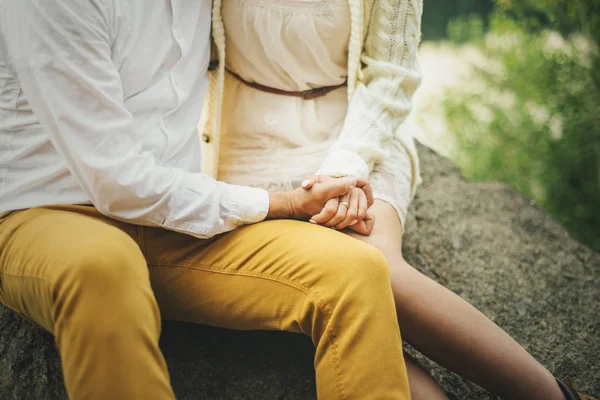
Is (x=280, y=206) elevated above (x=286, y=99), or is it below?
below

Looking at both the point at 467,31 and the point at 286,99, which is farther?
the point at 467,31

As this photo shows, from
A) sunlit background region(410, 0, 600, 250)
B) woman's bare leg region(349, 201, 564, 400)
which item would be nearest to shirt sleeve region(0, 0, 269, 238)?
woman's bare leg region(349, 201, 564, 400)

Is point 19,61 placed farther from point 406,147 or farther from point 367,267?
point 406,147

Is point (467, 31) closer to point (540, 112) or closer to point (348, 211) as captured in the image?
point (540, 112)

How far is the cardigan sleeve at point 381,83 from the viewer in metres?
1.67

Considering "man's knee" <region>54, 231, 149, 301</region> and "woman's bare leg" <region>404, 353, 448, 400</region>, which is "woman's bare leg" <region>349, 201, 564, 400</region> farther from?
"man's knee" <region>54, 231, 149, 301</region>

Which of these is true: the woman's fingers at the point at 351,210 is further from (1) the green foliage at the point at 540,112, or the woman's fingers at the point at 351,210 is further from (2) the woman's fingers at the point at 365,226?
(1) the green foliage at the point at 540,112

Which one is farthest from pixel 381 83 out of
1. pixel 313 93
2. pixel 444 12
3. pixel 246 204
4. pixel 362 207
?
pixel 444 12

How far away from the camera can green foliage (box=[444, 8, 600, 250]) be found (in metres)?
3.76

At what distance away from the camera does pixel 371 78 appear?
1778 mm

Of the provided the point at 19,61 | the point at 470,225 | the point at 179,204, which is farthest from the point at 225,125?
the point at 470,225

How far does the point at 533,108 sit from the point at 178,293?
3778mm

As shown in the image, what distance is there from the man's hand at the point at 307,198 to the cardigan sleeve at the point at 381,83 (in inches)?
5.5

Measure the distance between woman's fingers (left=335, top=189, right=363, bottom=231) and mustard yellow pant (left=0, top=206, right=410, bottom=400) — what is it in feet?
0.40
